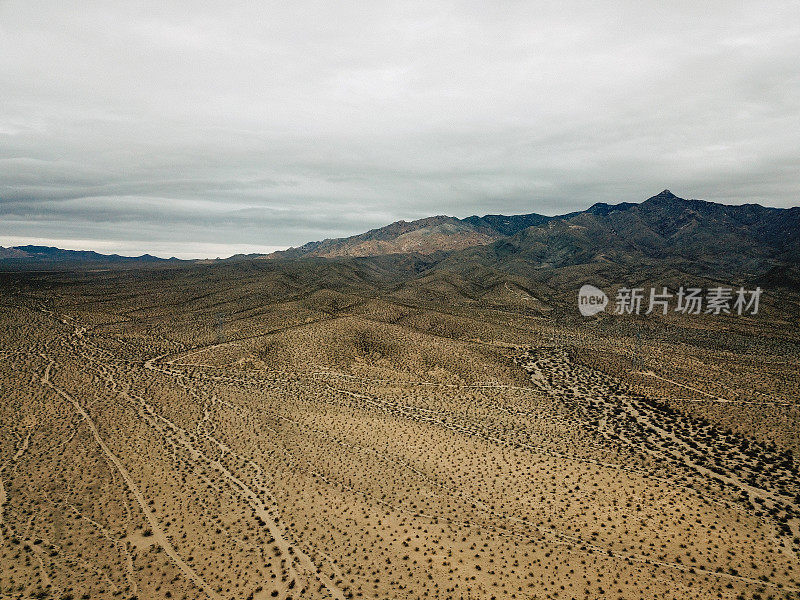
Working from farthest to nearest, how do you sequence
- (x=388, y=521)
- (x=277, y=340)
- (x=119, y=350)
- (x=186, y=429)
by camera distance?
1. (x=277, y=340)
2. (x=119, y=350)
3. (x=186, y=429)
4. (x=388, y=521)

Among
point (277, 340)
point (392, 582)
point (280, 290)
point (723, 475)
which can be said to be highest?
point (280, 290)

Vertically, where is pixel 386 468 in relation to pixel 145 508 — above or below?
above

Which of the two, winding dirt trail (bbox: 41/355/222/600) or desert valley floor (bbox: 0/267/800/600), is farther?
desert valley floor (bbox: 0/267/800/600)

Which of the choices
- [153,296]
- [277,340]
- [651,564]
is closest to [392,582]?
[651,564]

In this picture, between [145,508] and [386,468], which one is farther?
[386,468]

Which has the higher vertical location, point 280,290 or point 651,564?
point 280,290

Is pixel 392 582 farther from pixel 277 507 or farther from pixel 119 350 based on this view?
pixel 119 350

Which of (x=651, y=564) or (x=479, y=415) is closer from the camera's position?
(x=651, y=564)

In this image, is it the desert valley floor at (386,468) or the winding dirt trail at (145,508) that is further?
the desert valley floor at (386,468)
